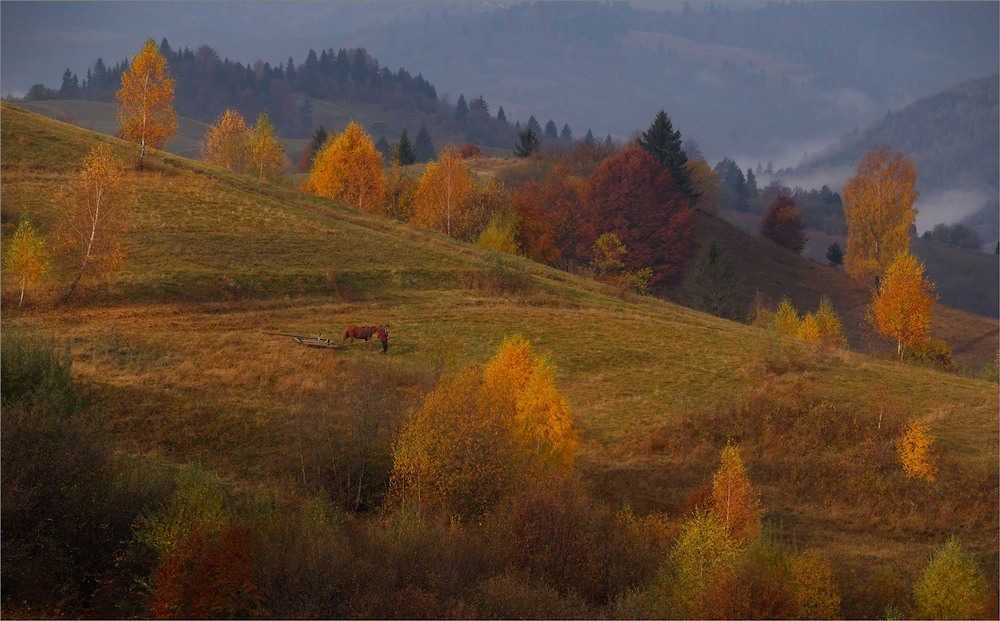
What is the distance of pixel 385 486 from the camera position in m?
24.8

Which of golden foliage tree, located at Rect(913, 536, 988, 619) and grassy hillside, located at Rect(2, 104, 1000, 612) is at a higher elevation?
grassy hillside, located at Rect(2, 104, 1000, 612)

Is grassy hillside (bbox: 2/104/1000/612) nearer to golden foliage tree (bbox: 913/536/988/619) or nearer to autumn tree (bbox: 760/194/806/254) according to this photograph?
golden foliage tree (bbox: 913/536/988/619)

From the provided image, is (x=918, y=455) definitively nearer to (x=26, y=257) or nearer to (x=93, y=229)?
(x=26, y=257)

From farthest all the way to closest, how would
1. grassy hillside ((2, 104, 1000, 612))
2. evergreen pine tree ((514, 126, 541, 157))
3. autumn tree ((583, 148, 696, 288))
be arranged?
evergreen pine tree ((514, 126, 541, 157))
autumn tree ((583, 148, 696, 288))
grassy hillside ((2, 104, 1000, 612))

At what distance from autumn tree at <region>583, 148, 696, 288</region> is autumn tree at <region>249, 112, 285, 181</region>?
40.3 metres

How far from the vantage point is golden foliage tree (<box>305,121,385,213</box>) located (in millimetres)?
78688

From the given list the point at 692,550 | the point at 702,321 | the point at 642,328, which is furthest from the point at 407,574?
the point at 702,321

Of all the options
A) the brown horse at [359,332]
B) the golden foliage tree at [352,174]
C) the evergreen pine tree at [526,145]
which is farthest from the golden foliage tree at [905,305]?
the evergreen pine tree at [526,145]

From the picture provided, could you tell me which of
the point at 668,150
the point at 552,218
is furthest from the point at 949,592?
the point at 668,150

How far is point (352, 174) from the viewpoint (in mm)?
78938

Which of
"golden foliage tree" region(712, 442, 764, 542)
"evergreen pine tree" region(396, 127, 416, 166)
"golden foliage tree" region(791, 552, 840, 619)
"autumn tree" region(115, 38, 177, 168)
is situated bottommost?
"golden foliage tree" region(791, 552, 840, 619)

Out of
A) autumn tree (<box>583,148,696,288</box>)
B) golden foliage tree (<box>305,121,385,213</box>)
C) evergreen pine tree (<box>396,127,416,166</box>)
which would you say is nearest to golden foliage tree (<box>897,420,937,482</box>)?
autumn tree (<box>583,148,696,288</box>)

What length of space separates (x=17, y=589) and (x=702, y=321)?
44.0m

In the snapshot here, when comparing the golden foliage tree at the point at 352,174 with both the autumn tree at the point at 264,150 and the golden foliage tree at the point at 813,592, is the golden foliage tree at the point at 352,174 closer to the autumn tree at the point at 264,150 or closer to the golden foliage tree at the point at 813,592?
the autumn tree at the point at 264,150
